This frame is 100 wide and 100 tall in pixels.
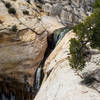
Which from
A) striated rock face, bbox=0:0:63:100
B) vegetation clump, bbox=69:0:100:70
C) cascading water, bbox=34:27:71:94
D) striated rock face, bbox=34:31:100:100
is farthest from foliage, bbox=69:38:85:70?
striated rock face, bbox=0:0:63:100

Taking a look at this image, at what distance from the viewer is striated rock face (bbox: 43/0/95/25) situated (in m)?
45.3

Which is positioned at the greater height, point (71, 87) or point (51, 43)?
point (71, 87)

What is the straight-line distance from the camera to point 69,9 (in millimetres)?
47156

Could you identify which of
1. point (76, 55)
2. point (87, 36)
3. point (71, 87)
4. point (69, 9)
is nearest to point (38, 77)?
point (76, 55)

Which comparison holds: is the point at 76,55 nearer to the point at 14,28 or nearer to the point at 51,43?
the point at 14,28

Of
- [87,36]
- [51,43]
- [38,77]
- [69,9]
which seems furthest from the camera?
[69,9]

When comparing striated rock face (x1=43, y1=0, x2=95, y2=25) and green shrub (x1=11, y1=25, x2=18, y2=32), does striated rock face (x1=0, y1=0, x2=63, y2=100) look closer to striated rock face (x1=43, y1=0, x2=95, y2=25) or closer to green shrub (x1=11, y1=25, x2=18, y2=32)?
green shrub (x1=11, y1=25, x2=18, y2=32)

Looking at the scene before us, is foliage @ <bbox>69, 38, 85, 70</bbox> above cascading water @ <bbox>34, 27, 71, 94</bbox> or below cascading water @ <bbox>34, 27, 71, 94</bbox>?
above

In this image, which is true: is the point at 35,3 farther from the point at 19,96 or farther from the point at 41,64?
the point at 19,96

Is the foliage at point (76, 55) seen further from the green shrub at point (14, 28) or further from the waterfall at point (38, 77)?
the green shrub at point (14, 28)

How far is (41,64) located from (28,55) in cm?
234

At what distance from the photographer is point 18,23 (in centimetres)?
3142

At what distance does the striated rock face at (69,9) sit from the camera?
149 ft

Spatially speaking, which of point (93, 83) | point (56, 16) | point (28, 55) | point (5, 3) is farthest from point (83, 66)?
point (56, 16)
